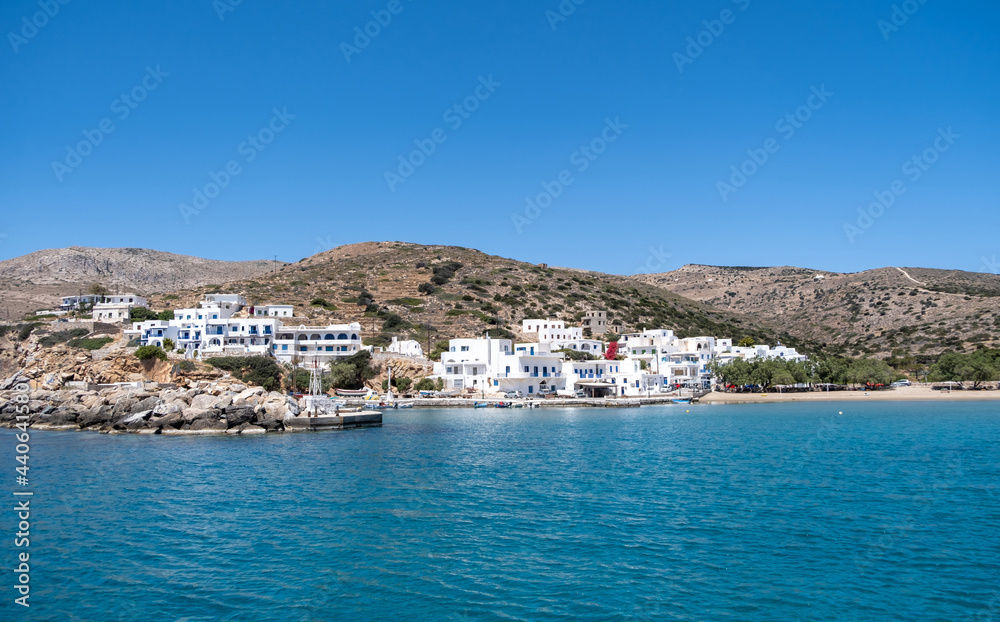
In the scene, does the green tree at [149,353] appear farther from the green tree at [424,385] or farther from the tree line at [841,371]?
the tree line at [841,371]

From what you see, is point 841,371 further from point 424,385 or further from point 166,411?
point 166,411

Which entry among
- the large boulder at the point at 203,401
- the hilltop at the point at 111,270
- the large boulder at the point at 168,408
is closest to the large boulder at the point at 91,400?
the large boulder at the point at 168,408

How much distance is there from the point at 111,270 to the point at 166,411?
5287 inches

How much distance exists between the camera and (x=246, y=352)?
6794 centimetres

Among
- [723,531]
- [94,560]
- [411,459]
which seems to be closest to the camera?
[94,560]

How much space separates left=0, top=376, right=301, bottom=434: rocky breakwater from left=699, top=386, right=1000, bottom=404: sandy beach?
143 feet

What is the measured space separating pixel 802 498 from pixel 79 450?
30963mm

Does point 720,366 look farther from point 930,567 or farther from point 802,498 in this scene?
point 930,567

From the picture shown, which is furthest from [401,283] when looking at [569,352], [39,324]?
[39,324]

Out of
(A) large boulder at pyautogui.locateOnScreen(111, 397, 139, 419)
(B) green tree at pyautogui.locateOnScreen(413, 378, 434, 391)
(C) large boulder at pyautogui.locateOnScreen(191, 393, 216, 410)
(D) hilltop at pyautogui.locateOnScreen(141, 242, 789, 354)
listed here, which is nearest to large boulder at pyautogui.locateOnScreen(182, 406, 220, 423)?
(C) large boulder at pyautogui.locateOnScreen(191, 393, 216, 410)

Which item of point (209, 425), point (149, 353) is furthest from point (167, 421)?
point (149, 353)

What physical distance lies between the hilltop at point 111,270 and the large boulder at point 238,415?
92.1 m

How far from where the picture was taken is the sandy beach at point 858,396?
225ft

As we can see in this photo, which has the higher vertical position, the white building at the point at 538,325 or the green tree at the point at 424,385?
the white building at the point at 538,325
